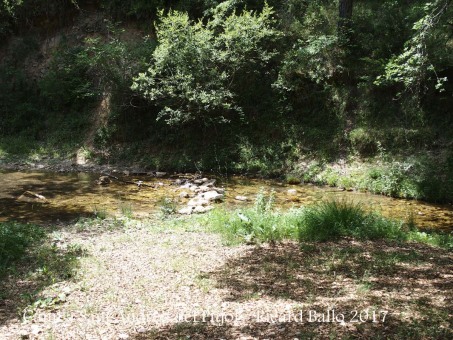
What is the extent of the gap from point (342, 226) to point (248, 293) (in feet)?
10.3

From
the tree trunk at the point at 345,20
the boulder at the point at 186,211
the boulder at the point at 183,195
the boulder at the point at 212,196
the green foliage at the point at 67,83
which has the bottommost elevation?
the boulder at the point at 186,211

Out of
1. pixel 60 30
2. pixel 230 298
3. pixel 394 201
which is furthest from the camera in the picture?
pixel 60 30

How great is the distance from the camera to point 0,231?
6.85m

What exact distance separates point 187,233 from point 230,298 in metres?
3.15

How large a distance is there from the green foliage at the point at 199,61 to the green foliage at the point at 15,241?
28.2ft

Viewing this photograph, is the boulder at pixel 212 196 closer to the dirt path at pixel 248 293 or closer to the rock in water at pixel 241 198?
the rock in water at pixel 241 198

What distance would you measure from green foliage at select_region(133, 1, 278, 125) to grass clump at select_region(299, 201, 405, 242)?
8741 mm

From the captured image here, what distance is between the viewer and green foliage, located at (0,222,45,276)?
607 centimetres

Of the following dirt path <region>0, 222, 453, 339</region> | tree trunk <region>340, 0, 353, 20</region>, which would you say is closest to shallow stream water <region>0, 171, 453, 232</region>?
dirt path <region>0, 222, 453, 339</region>

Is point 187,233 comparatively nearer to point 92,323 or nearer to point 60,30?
point 92,323

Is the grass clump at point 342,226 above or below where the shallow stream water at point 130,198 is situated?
above

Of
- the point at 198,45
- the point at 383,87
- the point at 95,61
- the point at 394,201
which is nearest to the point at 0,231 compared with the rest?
the point at 394,201

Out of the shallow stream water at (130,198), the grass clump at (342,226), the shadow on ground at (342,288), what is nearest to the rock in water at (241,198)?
the shallow stream water at (130,198)

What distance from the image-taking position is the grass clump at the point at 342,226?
713cm
